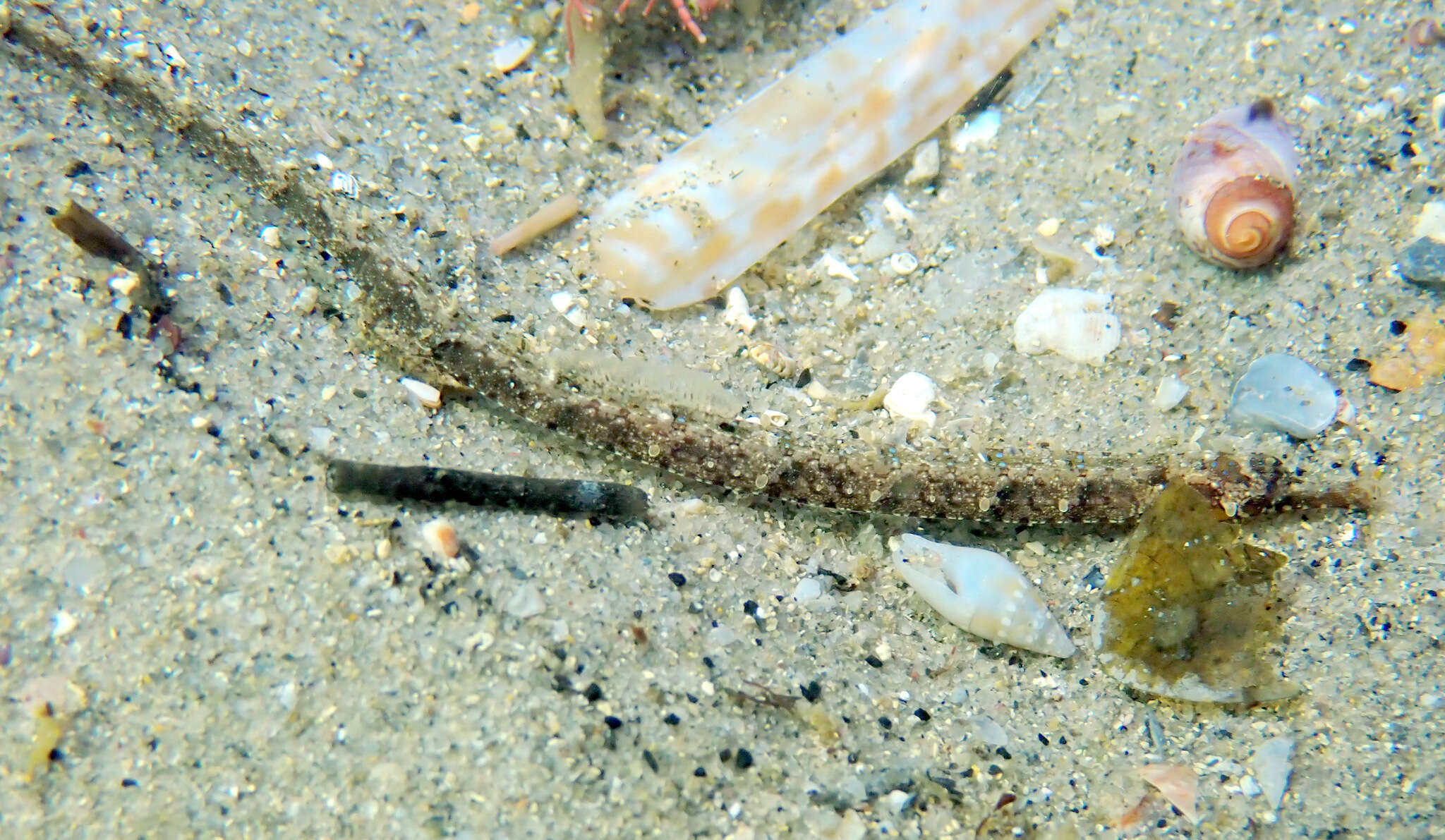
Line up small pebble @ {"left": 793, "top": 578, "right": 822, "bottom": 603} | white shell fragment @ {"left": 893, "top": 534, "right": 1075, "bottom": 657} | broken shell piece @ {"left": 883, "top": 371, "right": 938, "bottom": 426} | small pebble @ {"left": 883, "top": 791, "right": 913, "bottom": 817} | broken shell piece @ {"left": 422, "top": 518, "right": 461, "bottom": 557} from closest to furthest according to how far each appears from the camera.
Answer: small pebble @ {"left": 883, "top": 791, "right": 913, "bottom": 817} < broken shell piece @ {"left": 422, "top": 518, "right": 461, "bottom": 557} < white shell fragment @ {"left": 893, "top": 534, "right": 1075, "bottom": 657} < small pebble @ {"left": 793, "top": 578, "right": 822, "bottom": 603} < broken shell piece @ {"left": 883, "top": 371, "right": 938, "bottom": 426}

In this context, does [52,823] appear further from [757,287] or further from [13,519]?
[757,287]

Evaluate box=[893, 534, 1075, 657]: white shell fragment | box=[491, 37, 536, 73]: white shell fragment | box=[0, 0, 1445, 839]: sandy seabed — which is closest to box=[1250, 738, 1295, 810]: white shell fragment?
box=[0, 0, 1445, 839]: sandy seabed

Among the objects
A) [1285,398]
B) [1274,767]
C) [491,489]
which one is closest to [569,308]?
[491,489]

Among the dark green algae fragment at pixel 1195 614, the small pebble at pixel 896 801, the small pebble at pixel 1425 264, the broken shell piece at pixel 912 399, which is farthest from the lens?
the broken shell piece at pixel 912 399

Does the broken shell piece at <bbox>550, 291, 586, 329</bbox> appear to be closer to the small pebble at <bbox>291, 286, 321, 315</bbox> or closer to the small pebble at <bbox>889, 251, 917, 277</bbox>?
the small pebble at <bbox>291, 286, 321, 315</bbox>

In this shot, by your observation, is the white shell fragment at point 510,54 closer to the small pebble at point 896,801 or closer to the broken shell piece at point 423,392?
the broken shell piece at point 423,392

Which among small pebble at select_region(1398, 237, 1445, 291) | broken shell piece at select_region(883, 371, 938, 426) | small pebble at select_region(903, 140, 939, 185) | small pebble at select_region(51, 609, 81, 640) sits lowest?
small pebble at select_region(51, 609, 81, 640)

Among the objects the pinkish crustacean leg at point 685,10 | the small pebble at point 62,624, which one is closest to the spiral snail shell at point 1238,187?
the pinkish crustacean leg at point 685,10
